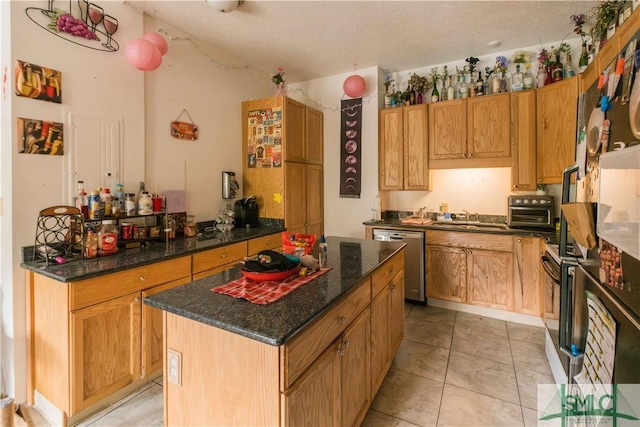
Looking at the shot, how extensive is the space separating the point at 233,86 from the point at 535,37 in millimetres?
3185

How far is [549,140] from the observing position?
9.66 ft

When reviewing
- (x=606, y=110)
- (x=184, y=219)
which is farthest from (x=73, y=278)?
(x=606, y=110)

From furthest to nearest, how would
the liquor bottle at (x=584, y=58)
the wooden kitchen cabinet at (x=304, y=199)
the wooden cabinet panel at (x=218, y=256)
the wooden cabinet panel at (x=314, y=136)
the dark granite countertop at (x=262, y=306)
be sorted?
the wooden cabinet panel at (x=314, y=136), the wooden kitchen cabinet at (x=304, y=199), the liquor bottle at (x=584, y=58), the wooden cabinet panel at (x=218, y=256), the dark granite countertop at (x=262, y=306)

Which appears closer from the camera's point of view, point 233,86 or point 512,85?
point 512,85

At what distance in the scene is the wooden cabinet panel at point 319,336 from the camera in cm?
99

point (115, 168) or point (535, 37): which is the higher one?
point (535, 37)

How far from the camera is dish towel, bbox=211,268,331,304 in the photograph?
4.10ft

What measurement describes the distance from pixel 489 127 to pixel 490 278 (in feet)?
5.16

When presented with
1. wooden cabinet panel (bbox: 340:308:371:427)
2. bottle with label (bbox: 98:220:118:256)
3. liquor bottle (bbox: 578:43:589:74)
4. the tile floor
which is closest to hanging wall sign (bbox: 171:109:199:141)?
bottle with label (bbox: 98:220:118:256)

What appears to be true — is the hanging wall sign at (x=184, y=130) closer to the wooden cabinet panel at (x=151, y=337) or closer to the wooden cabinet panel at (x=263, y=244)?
the wooden cabinet panel at (x=263, y=244)

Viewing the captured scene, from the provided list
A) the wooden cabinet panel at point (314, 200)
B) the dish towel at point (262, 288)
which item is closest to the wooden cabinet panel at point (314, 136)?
the wooden cabinet panel at point (314, 200)

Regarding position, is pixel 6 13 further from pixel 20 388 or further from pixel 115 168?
pixel 20 388

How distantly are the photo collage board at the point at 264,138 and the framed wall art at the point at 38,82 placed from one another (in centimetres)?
182

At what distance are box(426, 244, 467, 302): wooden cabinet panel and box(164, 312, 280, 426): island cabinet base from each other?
273 cm
